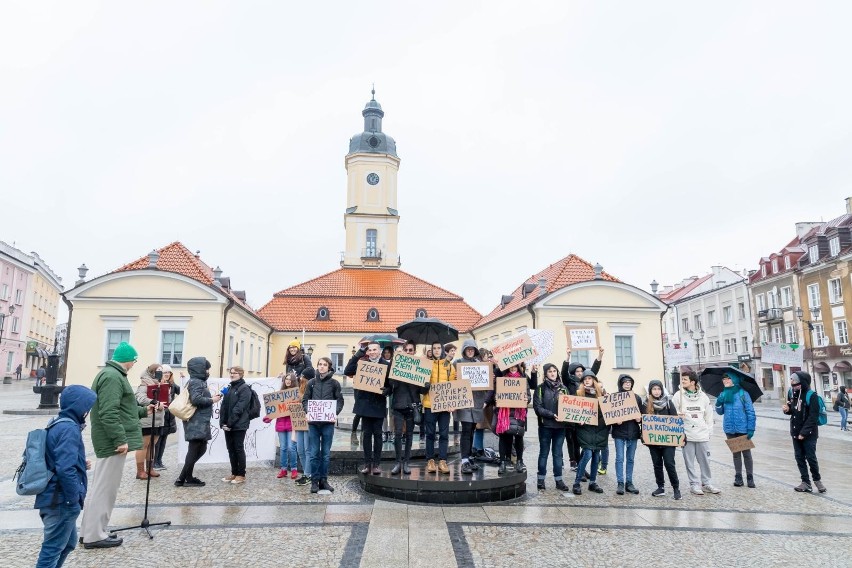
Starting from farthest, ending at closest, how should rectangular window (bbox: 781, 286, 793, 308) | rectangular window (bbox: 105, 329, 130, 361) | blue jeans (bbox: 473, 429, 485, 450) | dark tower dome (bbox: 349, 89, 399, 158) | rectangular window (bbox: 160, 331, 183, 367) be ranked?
1. dark tower dome (bbox: 349, 89, 399, 158)
2. rectangular window (bbox: 781, 286, 793, 308)
3. rectangular window (bbox: 160, 331, 183, 367)
4. rectangular window (bbox: 105, 329, 130, 361)
5. blue jeans (bbox: 473, 429, 485, 450)

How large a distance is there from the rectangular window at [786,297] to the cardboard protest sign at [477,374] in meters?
41.1

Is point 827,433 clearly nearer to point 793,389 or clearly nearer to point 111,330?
point 793,389

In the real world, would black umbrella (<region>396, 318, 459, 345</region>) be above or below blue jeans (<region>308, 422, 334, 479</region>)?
above

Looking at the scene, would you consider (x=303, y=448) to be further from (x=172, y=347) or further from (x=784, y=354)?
(x=172, y=347)

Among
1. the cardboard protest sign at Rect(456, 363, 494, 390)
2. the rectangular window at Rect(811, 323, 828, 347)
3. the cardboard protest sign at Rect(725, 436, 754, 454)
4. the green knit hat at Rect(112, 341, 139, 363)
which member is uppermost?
the rectangular window at Rect(811, 323, 828, 347)

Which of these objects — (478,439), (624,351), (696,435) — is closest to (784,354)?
(624,351)

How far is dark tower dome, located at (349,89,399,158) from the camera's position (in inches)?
1789

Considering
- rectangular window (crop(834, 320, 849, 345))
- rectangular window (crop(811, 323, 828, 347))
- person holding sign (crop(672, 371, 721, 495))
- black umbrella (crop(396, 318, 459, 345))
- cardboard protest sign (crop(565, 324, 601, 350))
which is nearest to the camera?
person holding sign (crop(672, 371, 721, 495))

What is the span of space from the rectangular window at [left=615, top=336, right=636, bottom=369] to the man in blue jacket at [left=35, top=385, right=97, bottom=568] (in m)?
23.9

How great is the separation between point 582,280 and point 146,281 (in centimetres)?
2018

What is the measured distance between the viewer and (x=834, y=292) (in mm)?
35719

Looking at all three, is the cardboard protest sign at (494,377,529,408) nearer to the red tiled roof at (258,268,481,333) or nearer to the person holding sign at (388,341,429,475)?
the person holding sign at (388,341,429,475)

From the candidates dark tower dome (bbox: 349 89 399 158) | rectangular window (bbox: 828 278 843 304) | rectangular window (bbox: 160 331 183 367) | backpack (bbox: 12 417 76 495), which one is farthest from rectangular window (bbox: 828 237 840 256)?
backpack (bbox: 12 417 76 495)

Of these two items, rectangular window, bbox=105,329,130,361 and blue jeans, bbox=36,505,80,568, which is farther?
rectangular window, bbox=105,329,130,361
